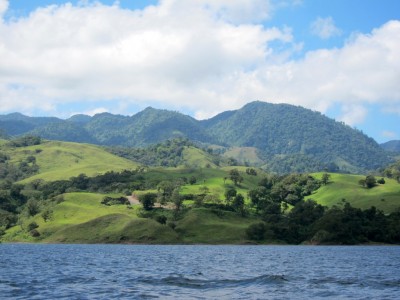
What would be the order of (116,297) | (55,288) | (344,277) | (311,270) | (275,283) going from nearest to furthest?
(116,297) < (55,288) < (275,283) < (344,277) < (311,270)

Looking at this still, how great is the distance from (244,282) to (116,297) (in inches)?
946

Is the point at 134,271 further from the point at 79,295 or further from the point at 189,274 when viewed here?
the point at 79,295

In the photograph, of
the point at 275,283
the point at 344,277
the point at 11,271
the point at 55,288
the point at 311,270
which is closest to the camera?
the point at 55,288

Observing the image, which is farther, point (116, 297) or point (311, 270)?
point (311, 270)

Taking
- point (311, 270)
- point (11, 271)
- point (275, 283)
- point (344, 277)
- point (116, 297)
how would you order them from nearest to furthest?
point (116, 297) → point (275, 283) → point (344, 277) → point (11, 271) → point (311, 270)

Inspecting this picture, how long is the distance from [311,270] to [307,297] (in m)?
40.4

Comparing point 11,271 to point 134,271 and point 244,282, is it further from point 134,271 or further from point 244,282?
point 244,282

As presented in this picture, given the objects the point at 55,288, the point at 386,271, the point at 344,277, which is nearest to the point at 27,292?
the point at 55,288

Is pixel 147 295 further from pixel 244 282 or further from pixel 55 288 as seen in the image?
pixel 244 282

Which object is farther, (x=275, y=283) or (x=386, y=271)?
(x=386, y=271)

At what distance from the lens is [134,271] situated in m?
93.4

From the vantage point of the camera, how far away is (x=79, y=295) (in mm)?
59875

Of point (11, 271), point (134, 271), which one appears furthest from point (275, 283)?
point (11, 271)

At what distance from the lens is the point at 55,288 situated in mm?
66438
